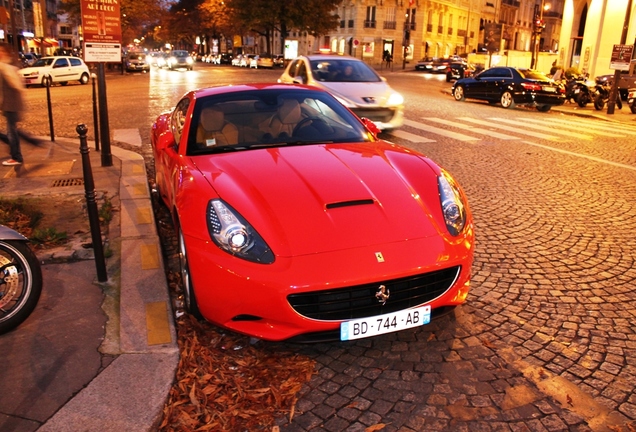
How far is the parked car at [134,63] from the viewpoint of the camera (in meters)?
42.8

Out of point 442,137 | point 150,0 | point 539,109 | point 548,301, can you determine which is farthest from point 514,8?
point 548,301

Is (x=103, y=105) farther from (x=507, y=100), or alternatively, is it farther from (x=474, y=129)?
(x=507, y=100)

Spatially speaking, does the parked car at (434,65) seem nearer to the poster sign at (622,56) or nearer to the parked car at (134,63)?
the parked car at (134,63)

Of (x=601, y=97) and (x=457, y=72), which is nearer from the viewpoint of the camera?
(x=601, y=97)

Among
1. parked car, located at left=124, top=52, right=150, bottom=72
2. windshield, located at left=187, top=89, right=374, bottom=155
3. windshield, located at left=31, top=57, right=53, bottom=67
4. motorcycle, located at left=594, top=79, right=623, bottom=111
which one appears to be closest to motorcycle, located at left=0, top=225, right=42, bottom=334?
windshield, located at left=187, top=89, right=374, bottom=155

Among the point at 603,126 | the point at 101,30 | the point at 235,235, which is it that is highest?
the point at 101,30

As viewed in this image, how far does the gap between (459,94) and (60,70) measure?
1877 cm

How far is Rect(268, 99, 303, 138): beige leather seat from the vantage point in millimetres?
4694

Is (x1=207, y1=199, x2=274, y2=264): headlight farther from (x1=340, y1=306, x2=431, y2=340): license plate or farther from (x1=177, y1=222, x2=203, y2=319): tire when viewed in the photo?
(x1=340, y1=306, x2=431, y2=340): license plate

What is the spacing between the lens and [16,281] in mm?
3518

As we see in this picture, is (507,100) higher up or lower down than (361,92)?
lower down

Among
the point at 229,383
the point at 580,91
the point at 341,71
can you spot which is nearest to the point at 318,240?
the point at 229,383

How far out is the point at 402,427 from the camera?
2.79m

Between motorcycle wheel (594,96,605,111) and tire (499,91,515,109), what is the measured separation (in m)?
2.97
